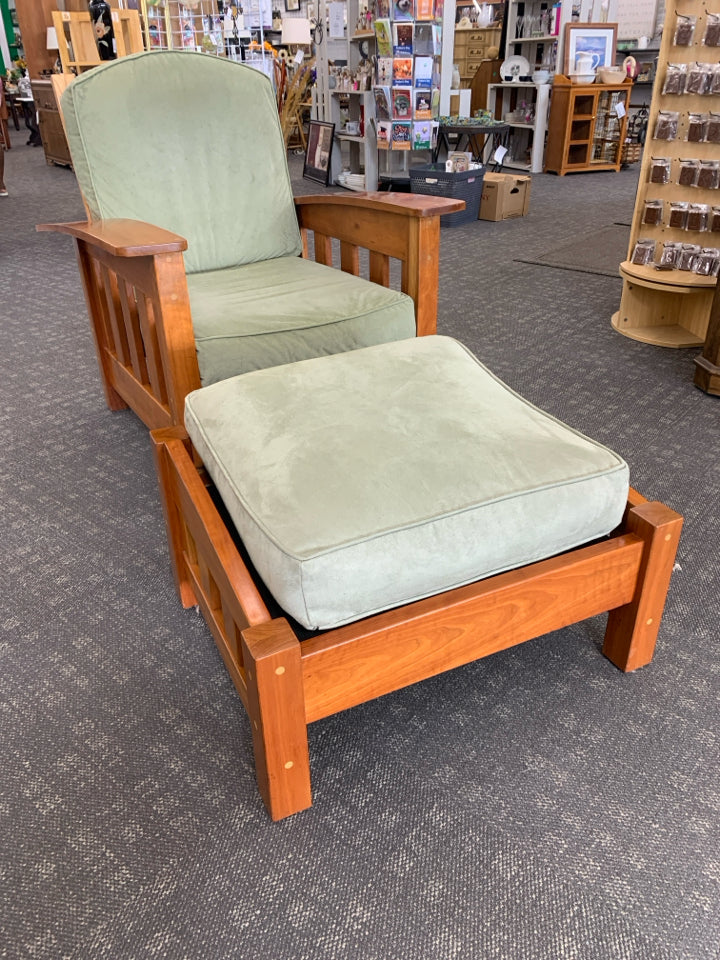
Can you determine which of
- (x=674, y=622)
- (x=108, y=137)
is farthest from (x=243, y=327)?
(x=674, y=622)

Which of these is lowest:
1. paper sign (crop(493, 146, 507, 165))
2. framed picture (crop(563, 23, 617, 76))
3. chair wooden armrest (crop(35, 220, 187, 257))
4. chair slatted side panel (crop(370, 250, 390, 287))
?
paper sign (crop(493, 146, 507, 165))

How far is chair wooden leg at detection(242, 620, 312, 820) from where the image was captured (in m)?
0.88

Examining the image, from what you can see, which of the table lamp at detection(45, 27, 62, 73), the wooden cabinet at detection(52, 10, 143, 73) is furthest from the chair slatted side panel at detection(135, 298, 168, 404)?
the table lamp at detection(45, 27, 62, 73)

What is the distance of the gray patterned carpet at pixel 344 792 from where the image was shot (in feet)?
2.95

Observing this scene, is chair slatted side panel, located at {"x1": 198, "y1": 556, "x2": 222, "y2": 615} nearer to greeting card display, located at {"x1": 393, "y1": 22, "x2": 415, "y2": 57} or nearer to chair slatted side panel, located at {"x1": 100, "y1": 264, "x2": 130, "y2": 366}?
chair slatted side panel, located at {"x1": 100, "y1": 264, "x2": 130, "y2": 366}

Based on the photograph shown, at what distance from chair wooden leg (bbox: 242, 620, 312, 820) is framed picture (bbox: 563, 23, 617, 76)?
21.2 ft

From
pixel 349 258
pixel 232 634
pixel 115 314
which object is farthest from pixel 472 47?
pixel 232 634

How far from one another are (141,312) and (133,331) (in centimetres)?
18

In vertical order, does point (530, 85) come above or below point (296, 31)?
below

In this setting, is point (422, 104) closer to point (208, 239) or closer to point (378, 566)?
point (208, 239)

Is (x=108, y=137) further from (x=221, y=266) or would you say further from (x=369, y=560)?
(x=369, y=560)

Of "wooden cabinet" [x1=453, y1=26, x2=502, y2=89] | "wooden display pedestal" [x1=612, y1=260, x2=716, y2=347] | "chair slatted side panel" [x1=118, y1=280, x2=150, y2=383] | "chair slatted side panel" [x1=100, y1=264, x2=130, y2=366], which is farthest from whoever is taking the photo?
"wooden cabinet" [x1=453, y1=26, x2=502, y2=89]

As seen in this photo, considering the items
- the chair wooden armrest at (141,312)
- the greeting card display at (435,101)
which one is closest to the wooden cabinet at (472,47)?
the greeting card display at (435,101)

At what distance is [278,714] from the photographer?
0.92 meters
